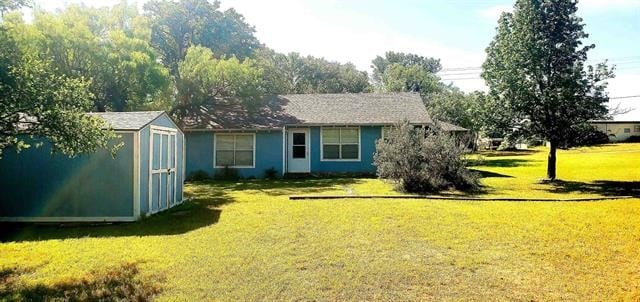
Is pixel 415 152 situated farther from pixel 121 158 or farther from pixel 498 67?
pixel 121 158

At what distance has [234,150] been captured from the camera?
71.6ft

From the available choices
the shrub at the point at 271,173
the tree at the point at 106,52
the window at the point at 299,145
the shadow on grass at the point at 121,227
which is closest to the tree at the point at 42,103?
the shadow on grass at the point at 121,227

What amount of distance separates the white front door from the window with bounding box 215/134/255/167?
1.85 metres

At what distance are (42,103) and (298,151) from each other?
644 inches

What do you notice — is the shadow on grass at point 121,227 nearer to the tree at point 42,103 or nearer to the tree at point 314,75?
the tree at point 42,103

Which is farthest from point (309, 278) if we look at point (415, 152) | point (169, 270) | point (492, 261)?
point (415, 152)

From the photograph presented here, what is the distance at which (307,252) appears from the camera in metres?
7.11

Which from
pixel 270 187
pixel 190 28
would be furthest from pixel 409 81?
pixel 270 187

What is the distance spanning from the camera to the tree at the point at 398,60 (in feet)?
260

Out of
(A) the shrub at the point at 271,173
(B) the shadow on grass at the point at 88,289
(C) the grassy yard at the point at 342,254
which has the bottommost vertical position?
(B) the shadow on grass at the point at 88,289

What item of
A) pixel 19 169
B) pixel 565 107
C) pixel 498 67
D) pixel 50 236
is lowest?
pixel 50 236

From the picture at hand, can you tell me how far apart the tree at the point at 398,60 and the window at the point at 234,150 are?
59.4 meters

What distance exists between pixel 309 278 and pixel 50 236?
19.1 ft

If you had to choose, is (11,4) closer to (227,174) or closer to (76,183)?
(76,183)
